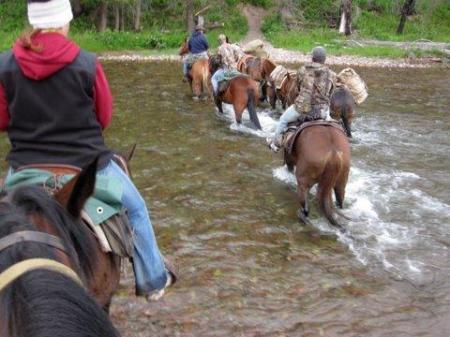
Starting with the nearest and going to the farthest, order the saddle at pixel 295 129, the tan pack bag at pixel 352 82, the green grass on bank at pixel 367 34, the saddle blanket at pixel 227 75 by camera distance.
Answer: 1. the saddle at pixel 295 129
2. the tan pack bag at pixel 352 82
3. the saddle blanket at pixel 227 75
4. the green grass on bank at pixel 367 34

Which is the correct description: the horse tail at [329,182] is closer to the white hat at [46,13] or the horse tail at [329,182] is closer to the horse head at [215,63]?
the white hat at [46,13]

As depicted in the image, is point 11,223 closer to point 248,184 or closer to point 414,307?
point 414,307

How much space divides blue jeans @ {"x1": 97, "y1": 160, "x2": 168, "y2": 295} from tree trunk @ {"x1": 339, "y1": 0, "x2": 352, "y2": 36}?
28148mm

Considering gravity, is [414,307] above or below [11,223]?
below

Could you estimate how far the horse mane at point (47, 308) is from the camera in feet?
4.34

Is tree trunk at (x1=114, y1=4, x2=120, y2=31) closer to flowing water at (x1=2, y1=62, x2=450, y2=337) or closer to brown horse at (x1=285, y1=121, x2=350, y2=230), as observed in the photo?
flowing water at (x1=2, y1=62, x2=450, y2=337)

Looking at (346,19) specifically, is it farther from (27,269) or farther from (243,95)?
(27,269)

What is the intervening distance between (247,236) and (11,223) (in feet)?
14.8

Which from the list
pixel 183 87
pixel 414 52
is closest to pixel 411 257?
pixel 183 87

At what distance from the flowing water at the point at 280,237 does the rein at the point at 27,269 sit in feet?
9.45

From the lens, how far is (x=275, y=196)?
7.50 meters

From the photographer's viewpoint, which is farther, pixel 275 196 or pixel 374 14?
pixel 374 14

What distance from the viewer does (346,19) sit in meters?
29.7

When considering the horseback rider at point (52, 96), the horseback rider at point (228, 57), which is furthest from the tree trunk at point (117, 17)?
the horseback rider at point (52, 96)
